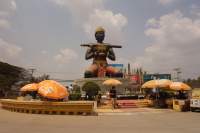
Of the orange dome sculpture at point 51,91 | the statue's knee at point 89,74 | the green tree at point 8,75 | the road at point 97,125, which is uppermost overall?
the green tree at point 8,75

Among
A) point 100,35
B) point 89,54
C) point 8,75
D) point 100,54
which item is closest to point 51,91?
point 100,54

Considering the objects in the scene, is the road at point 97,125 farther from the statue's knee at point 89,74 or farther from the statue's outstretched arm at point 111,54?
the statue's outstretched arm at point 111,54

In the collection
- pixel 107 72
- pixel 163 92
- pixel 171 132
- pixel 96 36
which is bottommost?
pixel 171 132

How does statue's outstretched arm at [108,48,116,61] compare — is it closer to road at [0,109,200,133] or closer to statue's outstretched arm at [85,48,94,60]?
statue's outstretched arm at [85,48,94,60]

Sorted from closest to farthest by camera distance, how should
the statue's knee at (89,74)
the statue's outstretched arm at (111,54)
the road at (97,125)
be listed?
the road at (97,125), the statue's knee at (89,74), the statue's outstretched arm at (111,54)

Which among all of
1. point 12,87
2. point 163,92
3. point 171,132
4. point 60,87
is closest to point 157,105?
point 163,92

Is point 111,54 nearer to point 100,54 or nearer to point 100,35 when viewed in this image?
point 100,54

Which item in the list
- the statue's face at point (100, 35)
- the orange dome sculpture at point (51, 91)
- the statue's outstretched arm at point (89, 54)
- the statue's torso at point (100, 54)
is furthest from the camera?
the statue's face at point (100, 35)

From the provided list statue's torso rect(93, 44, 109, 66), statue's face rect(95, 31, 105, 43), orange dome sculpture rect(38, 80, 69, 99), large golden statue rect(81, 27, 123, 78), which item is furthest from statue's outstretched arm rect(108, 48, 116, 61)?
orange dome sculpture rect(38, 80, 69, 99)

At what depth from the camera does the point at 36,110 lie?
21.5m

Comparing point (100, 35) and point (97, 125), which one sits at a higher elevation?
point (100, 35)

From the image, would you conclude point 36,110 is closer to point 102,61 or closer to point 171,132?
point 171,132

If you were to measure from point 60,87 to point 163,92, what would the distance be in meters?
11.6

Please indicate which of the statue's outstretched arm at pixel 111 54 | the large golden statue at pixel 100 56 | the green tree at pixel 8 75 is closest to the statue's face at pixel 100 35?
the large golden statue at pixel 100 56
